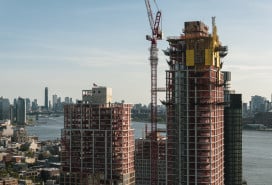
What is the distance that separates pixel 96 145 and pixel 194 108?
35.5ft

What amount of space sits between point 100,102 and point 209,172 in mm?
12291

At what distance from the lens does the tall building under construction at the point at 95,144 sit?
37688mm

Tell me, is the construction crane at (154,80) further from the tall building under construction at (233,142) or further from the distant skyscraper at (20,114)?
the distant skyscraper at (20,114)

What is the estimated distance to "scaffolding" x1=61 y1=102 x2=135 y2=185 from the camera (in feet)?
124

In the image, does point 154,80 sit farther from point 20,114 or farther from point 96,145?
point 20,114

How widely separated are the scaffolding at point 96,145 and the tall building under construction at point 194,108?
8258 millimetres

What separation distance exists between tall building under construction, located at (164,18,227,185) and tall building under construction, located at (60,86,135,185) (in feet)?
27.1

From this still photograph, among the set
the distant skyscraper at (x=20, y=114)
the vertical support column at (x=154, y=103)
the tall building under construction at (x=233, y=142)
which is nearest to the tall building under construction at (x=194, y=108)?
the vertical support column at (x=154, y=103)

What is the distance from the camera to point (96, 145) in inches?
1489

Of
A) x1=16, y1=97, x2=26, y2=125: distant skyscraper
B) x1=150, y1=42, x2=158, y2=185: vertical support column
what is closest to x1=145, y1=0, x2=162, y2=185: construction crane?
x1=150, y1=42, x2=158, y2=185: vertical support column

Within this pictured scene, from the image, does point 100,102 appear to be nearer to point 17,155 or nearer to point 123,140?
point 123,140

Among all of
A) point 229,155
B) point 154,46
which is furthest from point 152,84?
point 229,155

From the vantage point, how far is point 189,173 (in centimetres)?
2945

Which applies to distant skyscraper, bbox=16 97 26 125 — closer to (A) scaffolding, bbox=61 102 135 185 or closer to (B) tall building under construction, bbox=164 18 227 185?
(A) scaffolding, bbox=61 102 135 185
